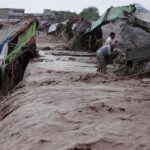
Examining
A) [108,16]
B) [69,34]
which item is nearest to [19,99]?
[108,16]

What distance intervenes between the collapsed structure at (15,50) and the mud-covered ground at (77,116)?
4.78 metres

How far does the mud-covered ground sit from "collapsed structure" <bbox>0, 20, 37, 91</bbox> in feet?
15.7

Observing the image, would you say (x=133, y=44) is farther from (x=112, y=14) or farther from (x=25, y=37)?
(x=112, y=14)

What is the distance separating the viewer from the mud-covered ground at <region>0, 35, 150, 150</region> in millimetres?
5535

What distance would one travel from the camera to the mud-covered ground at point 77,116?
5535 millimetres

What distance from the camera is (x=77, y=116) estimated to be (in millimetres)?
7035

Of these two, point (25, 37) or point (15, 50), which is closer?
point (15, 50)

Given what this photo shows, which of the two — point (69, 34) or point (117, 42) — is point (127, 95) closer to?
point (117, 42)

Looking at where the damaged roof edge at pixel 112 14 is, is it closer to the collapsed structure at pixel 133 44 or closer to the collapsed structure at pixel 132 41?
the collapsed structure at pixel 132 41

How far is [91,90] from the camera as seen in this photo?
9859 millimetres

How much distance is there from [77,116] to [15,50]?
1031 centimetres

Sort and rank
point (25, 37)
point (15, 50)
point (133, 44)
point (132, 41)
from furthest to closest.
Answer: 1. point (25, 37)
2. point (15, 50)
3. point (133, 44)
4. point (132, 41)

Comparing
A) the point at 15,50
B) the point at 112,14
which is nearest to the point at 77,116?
the point at 15,50

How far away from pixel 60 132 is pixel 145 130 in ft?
3.53
